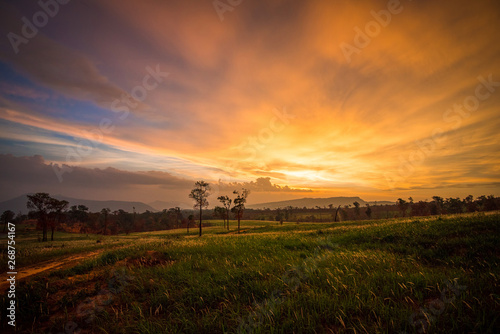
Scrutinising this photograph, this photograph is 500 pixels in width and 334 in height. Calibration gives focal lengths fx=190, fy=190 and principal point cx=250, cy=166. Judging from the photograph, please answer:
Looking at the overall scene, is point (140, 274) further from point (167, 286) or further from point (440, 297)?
point (440, 297)

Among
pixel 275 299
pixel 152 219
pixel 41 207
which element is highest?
pixel 275 299

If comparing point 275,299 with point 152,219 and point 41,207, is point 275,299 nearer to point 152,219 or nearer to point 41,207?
point 41,207

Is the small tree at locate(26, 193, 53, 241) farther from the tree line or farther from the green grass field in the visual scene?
the green grass field

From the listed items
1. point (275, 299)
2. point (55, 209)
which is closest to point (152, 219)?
point (55, 209)

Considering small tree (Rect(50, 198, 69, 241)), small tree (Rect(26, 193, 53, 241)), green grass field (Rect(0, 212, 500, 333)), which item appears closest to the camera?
green grass field (Rect(0, 212, 500, 333))

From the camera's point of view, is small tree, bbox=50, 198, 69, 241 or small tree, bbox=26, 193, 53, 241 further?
small tree, bbox=50, 198, 69, 241

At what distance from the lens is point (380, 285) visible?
4.28 meters

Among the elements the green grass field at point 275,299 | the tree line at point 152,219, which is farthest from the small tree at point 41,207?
the green grass field at point 275,299

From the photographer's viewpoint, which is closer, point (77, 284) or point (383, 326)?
point (383, 326)

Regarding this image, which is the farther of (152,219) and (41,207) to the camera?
(152,219)

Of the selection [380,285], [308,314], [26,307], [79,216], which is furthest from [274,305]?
[79,216]

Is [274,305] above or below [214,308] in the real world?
above

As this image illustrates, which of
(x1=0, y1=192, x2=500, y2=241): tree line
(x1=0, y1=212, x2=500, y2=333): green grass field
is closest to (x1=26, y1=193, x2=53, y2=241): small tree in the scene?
(x1=0, y1=192, x2=500, y2=241): tree line

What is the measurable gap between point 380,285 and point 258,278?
2943mm
